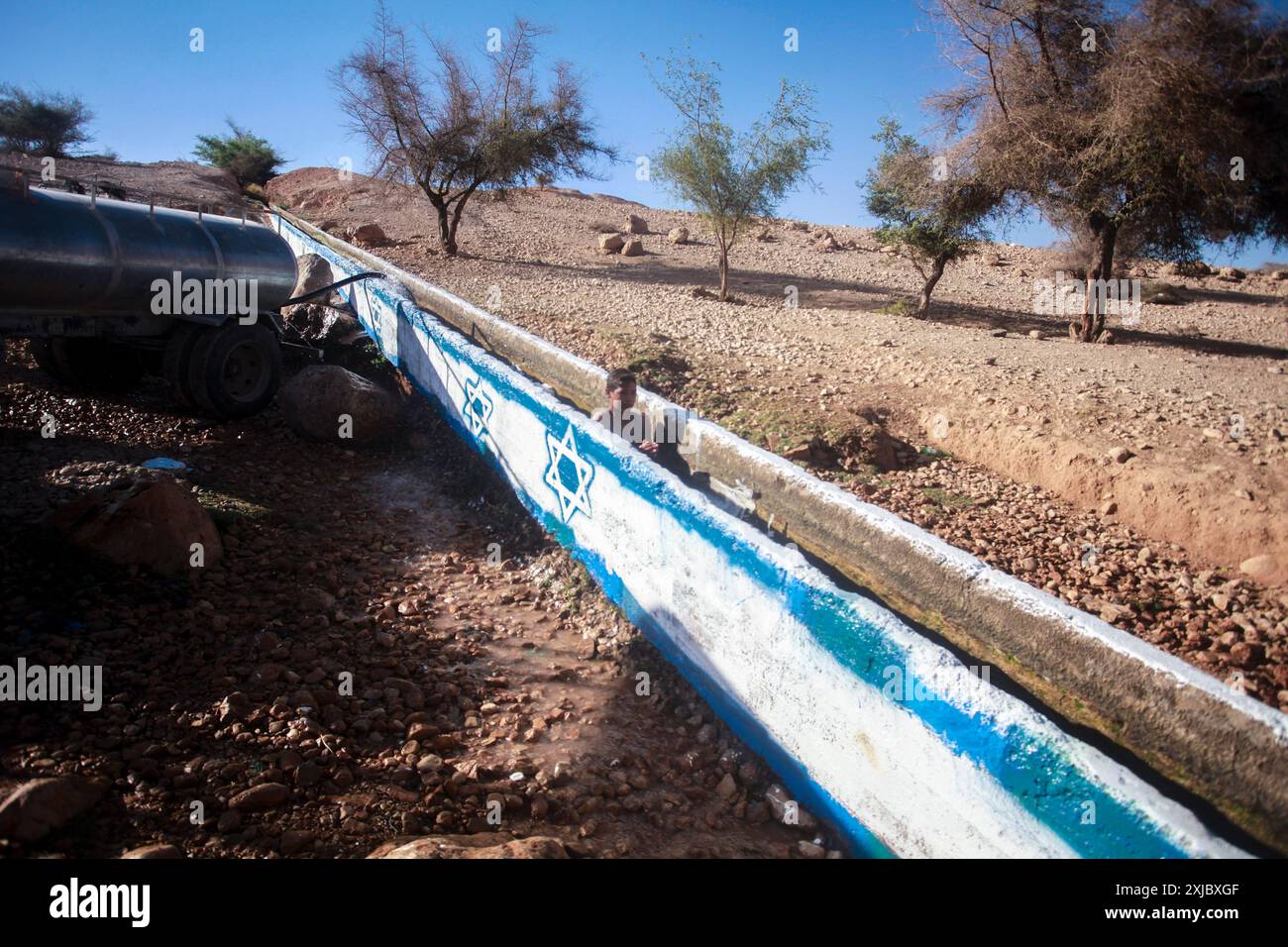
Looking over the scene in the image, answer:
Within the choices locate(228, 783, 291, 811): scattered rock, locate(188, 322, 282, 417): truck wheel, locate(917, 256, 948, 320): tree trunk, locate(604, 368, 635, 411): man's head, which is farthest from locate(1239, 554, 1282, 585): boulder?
locate(917, 256, 948, 320): tree trunk

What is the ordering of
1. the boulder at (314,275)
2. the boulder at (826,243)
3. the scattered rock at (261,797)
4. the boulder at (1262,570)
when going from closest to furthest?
the scattered rock at (261,797) < the boulder at (1262,570) < the boulder at (314,275) < the boulder at (826,243)

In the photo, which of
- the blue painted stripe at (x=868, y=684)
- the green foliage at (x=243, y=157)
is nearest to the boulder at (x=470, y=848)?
the blue painted stripe at (x=868, y=684)

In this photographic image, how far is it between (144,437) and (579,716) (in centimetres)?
529

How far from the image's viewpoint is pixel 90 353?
746 centimetres

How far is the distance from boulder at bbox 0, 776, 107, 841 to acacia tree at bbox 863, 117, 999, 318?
1430cm

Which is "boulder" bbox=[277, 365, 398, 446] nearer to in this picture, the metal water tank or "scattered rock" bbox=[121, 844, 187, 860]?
the metal water tank

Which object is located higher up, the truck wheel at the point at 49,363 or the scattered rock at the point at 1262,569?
the truck wheel at the point at 49,363

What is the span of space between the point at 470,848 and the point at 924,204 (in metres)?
14.2

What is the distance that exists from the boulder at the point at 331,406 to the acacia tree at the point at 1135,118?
10423 mm

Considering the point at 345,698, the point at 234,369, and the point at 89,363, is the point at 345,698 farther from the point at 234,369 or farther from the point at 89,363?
the point at 89,363

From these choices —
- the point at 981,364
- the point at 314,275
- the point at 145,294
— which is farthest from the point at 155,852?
the point at 314,275

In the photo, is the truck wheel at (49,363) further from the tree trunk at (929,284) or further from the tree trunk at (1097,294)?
the tree trunk at (1097,294)

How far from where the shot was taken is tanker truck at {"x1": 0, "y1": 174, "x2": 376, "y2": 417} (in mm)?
5812

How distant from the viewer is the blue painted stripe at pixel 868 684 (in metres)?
2.24
